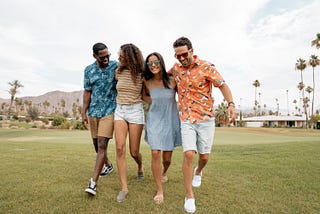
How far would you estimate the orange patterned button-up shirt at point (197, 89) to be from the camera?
→ 400 cm

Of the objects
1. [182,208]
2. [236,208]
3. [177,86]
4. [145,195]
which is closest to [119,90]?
Result: [177,86]

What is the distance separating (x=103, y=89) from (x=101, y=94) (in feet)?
0.30

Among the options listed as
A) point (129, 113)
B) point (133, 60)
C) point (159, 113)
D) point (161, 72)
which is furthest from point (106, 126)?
point (161, 72)

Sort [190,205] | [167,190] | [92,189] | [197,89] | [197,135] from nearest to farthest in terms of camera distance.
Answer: [190,205]
[92,189]
[197,89]
[197,135]
[167,190]

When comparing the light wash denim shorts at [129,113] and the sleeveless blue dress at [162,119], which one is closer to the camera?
the sleeveless blue dress at [162,119]

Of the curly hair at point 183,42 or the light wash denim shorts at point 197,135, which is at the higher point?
the curly hair at point 183,42

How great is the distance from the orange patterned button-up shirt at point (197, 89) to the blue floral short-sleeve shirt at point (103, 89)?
3.99ft

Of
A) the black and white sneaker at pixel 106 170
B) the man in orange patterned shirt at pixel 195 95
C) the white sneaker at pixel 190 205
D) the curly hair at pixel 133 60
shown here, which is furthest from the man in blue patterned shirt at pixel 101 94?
the white sneaker at pixel 190 205

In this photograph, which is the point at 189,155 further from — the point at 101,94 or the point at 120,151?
the point at 101,94

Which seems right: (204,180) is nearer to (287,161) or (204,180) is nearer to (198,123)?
(198,123)

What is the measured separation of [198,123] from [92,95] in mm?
1918

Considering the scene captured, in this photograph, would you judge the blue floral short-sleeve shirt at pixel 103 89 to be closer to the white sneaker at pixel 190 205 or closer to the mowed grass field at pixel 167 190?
the mowed grass field at pixel 167 190

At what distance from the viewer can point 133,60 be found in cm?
424

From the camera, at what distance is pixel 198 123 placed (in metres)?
4.01
